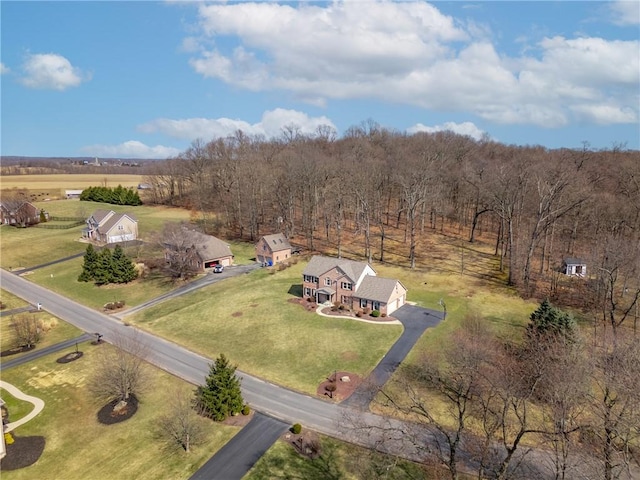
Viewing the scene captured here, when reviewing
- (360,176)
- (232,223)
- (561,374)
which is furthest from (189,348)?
(232,223)

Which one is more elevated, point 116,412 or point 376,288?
point 376,288

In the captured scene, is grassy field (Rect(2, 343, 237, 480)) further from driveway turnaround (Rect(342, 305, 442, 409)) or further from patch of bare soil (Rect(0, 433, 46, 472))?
driveway turnaround (Rect(342, 305, 442, 409))

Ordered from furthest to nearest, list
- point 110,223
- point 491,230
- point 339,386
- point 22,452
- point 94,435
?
1. point 491,230
2. point 110,223
3. point 339,386
4. point 94,435
5. point 22,452

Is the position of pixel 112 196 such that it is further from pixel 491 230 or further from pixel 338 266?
pixel 491 230

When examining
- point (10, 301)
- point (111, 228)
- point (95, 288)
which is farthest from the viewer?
point (111, 228)

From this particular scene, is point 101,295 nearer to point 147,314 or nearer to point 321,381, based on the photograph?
point 147,314

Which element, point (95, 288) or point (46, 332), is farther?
point (95, 288)

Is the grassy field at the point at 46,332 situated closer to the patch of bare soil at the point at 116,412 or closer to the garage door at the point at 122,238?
the patch of bare soil at the point at 116,412

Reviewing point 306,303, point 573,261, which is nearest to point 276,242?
point 306,303
